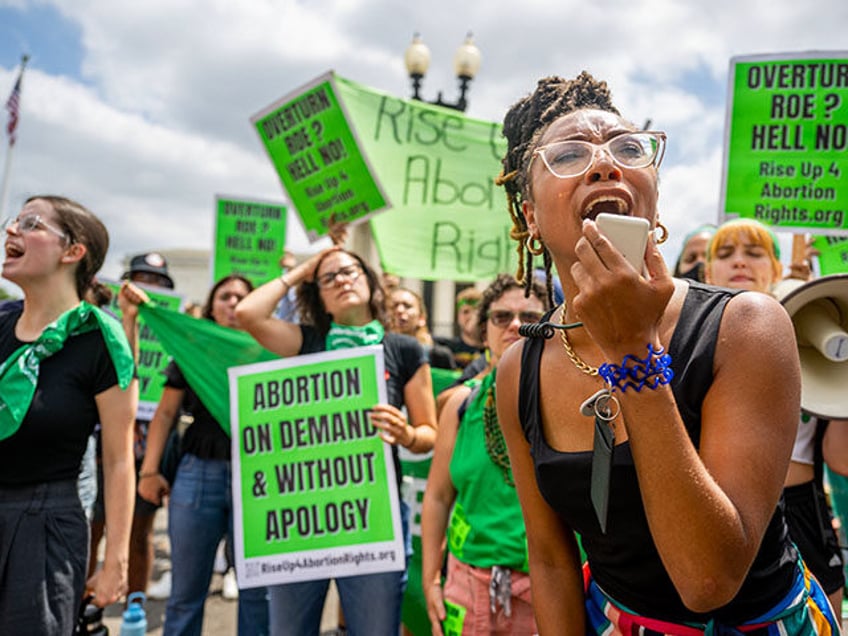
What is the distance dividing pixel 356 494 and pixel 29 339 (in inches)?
54.0

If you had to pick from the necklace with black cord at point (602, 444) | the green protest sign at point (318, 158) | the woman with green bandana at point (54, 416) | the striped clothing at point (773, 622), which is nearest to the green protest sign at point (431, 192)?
the green protest sign at point (318, 158)

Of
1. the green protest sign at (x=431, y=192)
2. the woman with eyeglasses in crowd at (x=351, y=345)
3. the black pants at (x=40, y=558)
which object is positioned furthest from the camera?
the green protest sign at (x=431, y=192)

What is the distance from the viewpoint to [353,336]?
3020 mm

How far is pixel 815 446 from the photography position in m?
2.14

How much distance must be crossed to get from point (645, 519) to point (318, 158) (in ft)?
12.1

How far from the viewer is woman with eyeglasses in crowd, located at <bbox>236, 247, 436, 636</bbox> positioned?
267 cm

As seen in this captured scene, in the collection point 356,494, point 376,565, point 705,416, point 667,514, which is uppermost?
point 705,416

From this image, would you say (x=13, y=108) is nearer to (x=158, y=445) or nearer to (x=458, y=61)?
(x=458, y=61)

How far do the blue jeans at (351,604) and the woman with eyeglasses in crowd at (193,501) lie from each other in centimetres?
53

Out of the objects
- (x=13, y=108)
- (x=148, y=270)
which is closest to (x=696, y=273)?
(x=148, y=270)

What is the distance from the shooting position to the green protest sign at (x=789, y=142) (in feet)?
11.3

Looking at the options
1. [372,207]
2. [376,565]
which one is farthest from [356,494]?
[372,207]

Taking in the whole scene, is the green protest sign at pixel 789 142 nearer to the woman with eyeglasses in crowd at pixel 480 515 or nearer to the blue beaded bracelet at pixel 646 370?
the woman with eyeglasses in crowd at pixel 480 515

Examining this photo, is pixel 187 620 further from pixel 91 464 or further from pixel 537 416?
pixel 537 416
